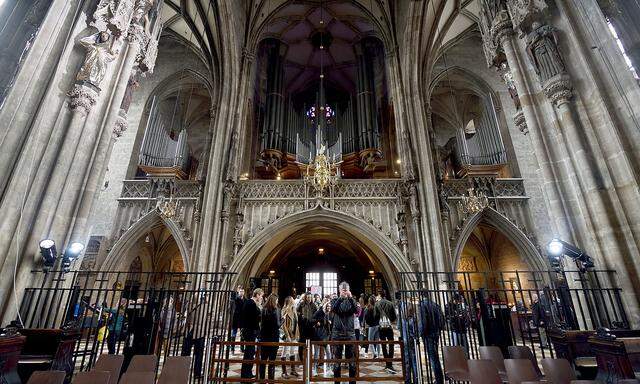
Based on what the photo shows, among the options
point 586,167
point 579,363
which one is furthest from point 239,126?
point 579,363

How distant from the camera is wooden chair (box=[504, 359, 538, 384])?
2.92 meters

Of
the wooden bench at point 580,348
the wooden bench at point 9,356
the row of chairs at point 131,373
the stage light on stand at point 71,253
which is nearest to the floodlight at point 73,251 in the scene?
the stage light on stand at point 71,253

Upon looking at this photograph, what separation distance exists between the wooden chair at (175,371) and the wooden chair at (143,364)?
28 centimetres

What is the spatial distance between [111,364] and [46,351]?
1.25 m

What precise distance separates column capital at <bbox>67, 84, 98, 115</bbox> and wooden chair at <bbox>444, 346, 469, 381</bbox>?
7062 mm

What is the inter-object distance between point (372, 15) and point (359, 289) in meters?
15.6

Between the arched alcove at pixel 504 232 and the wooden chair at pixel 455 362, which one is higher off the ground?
the arched alcove at pixel 504 232

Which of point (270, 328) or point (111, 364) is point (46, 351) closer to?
point (111, 364)

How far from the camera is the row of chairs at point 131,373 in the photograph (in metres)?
2.65

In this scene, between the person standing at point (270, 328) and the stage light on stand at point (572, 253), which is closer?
the stage light on stand at point (572, 253)

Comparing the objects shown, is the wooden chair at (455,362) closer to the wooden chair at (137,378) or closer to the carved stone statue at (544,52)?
the wooden chair at (137,378)

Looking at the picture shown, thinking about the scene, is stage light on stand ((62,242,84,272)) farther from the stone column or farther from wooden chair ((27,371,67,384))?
the stone column

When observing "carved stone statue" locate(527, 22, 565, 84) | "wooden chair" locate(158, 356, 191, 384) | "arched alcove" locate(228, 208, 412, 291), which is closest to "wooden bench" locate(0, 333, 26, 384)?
"wooden chair" locate(158, 356, 191, 384)

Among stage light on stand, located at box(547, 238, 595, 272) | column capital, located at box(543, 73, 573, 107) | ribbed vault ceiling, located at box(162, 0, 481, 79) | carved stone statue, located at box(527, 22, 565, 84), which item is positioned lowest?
stage light on stand, located at box(547, 238, 595, 272)
